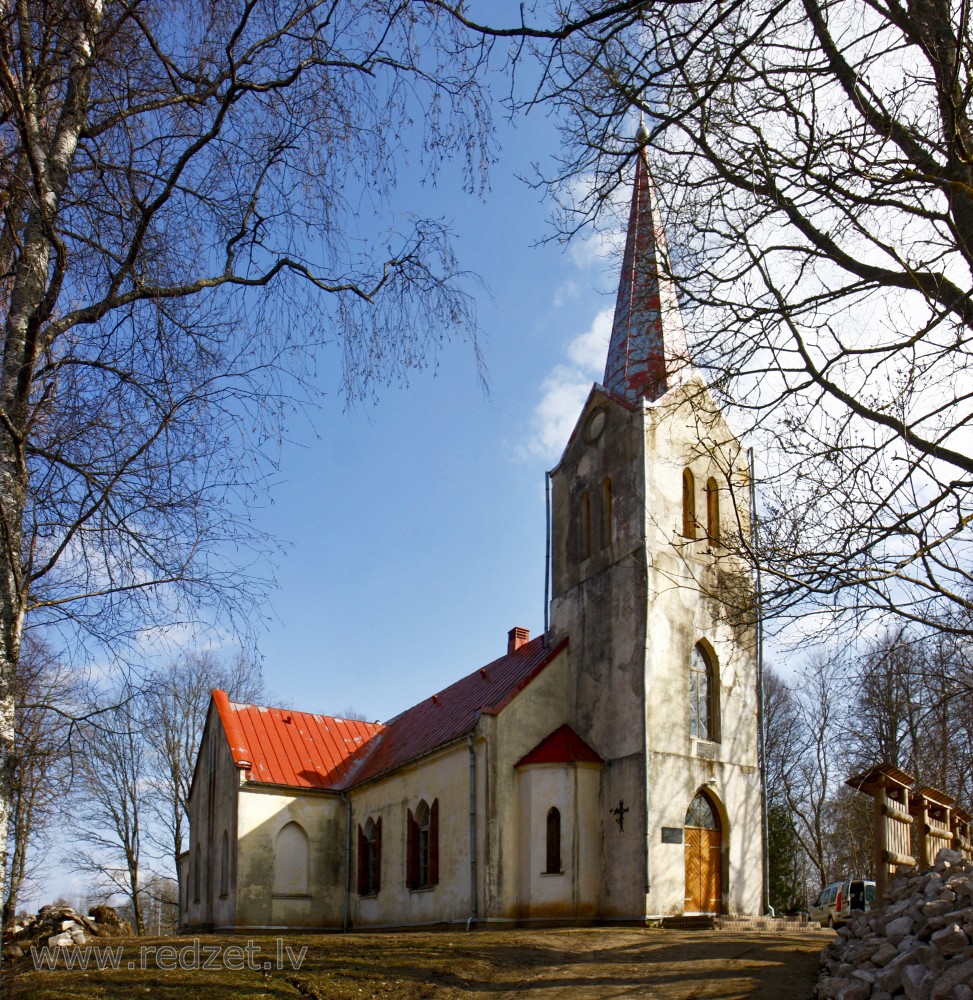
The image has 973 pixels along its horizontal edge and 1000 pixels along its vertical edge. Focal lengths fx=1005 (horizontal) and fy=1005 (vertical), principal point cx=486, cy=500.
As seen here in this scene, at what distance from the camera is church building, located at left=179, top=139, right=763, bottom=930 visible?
21.3 meters

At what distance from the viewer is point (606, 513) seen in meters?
24.2

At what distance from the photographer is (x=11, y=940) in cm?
2103

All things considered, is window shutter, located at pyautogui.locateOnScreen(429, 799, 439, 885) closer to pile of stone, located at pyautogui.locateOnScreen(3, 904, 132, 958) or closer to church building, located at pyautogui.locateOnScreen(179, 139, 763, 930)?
church building, located at pyautogui.locateOnScreen(179, 139, 763, 930)

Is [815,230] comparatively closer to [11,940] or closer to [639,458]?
[639,458]

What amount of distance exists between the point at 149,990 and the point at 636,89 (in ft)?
37.0

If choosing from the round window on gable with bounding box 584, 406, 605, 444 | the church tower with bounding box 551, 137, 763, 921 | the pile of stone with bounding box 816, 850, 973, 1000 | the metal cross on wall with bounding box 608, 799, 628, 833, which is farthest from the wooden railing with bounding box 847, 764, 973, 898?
the round window on gable with bounding box 584, 406, 605, 444

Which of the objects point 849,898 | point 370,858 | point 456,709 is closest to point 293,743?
point 370,858

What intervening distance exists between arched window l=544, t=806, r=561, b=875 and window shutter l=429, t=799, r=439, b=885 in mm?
3805

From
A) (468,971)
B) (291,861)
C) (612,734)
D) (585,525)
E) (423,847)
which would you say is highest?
(585,525)

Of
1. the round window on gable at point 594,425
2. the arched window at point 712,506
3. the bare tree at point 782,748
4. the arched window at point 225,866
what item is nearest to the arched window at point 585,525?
the round window on gable at point 594,425

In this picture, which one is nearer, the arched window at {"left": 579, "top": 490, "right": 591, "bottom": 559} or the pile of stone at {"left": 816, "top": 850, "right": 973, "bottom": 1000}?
the pile of stone at {"left": 816, "top": 850, "right": 973, "bottom": 1000}

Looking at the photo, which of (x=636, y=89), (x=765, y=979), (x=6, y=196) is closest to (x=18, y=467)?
(x=6, y=196)

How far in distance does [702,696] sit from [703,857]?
344 cm

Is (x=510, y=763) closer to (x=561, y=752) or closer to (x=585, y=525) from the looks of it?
(x=561, y=752)
